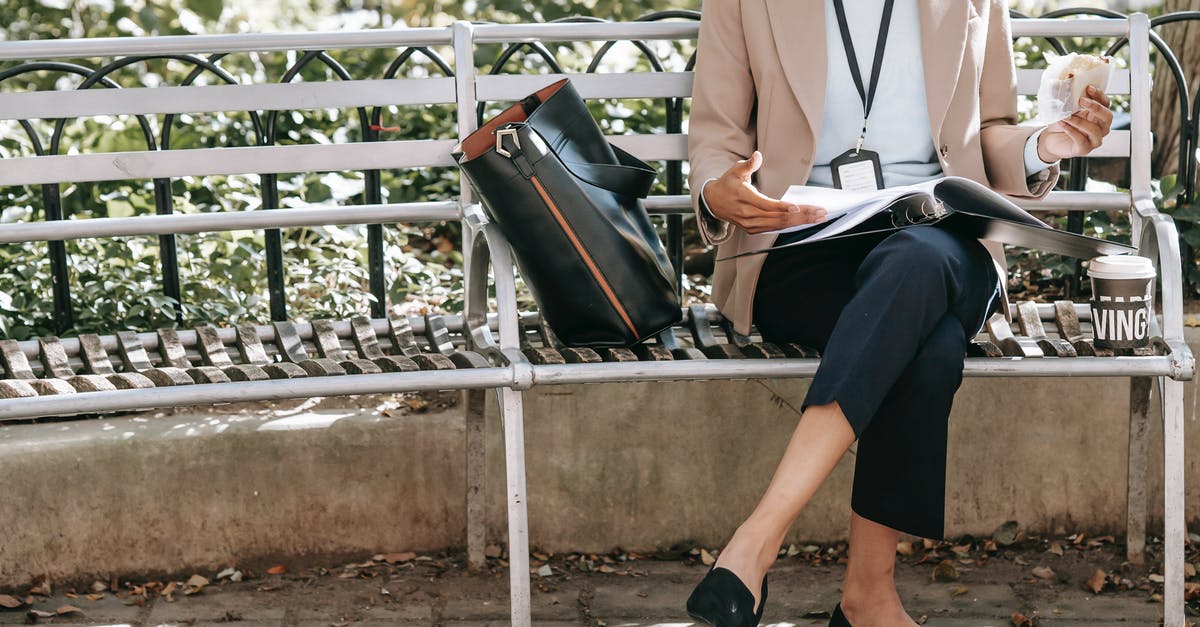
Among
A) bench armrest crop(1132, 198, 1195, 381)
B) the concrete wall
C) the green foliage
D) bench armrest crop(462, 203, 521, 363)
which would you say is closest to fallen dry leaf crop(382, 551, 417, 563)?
the concrete wall

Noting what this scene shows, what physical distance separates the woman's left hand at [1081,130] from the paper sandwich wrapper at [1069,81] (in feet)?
0.04

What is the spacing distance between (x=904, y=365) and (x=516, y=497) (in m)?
0.73

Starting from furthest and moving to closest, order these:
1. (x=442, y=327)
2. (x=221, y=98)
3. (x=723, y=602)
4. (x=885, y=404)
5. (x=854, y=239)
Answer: (x=442, y=327), (x=221, y=98), (x=854, y=239), (x=885, y=404), (x=723, y=602)

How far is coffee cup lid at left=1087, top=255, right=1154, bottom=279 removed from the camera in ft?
7.77

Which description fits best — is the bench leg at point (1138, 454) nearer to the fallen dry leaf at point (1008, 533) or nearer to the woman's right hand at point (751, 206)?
the fallen dry leaf at point (1008, 533)

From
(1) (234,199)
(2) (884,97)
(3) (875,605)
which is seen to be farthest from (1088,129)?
(1) (234,199)

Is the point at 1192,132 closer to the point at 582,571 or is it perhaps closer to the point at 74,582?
the point at 582,571

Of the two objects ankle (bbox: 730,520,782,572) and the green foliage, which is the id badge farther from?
the green foliage

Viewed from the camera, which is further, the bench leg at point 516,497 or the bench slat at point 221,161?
the bench slat at point 221,161

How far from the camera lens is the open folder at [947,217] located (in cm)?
229

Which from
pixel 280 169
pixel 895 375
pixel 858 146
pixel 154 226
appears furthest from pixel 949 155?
pixel 154 226

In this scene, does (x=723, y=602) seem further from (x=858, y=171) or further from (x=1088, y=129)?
(x=1088, y=129)

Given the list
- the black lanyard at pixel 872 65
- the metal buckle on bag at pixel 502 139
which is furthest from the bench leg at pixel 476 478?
the black lanyard at pixel 872 65

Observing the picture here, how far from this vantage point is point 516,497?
96.5 inches
